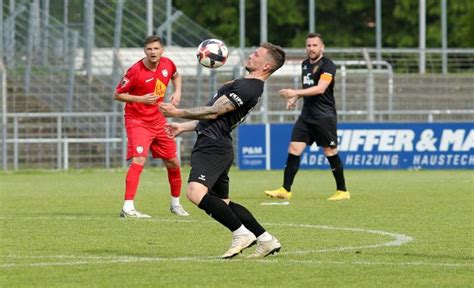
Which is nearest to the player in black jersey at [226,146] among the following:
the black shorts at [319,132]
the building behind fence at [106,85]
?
the black shorts at [319,132]

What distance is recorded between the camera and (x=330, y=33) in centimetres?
6469

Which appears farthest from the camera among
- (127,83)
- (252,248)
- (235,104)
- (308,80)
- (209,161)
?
(308,80)

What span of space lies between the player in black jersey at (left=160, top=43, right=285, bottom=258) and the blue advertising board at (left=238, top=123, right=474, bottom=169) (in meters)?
17.7

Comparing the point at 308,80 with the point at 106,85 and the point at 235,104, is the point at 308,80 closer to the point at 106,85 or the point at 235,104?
the point at 235,104

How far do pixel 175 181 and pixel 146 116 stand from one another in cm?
85

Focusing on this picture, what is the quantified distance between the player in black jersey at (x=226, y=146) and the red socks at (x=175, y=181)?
15.4ft

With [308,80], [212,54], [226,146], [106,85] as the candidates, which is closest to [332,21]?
[106,85]

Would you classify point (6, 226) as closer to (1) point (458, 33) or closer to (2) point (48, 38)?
(2) point (48, 38)

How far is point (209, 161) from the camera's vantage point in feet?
37.4

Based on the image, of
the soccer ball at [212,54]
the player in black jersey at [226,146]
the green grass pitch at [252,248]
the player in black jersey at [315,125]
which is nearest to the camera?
the green grass pitch at [252,248]

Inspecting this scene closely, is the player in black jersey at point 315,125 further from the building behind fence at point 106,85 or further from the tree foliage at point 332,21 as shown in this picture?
the tree foliage at point 332,21

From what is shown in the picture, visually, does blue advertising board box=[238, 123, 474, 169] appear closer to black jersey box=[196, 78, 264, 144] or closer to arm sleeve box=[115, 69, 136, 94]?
arm sleeve box=[115, 69, 136, 94]

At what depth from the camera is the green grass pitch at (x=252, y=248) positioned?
984 centimetres

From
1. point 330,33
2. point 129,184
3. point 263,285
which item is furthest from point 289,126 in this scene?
point 330,33
